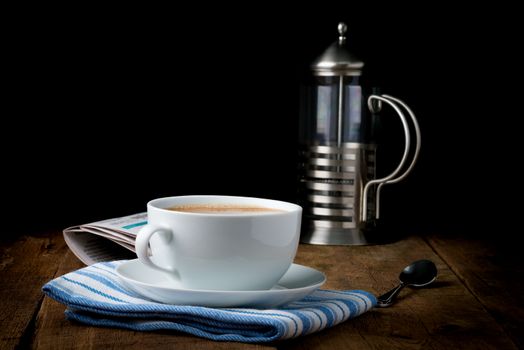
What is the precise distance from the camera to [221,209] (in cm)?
98

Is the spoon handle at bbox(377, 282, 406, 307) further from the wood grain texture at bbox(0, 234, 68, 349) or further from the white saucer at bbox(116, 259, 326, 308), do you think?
the wood grain texture at bbox(0, 234, 68, 349)

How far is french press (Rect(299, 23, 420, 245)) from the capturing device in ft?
5.16

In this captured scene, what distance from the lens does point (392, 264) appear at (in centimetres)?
135

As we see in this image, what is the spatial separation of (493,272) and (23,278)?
2.49ft

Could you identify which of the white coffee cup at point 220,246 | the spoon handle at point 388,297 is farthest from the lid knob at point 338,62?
the white coffee cup at point 220,246

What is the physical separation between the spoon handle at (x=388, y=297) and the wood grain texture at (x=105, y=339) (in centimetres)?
27

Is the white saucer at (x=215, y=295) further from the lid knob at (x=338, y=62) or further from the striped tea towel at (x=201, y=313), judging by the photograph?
the lid knob at (x=338, y=62)

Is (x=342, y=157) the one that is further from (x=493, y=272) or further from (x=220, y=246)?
(x=220, y=246)

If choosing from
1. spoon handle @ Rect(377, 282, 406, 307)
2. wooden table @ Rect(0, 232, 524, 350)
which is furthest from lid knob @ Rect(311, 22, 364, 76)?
spoon handle @ Rect(377, 282, 406, 307)

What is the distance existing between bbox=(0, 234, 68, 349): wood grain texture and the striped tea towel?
61 mm

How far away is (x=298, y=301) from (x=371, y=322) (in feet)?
0.30

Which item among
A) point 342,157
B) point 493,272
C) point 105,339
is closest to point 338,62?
point 342,157

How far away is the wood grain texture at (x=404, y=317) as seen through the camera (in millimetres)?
873

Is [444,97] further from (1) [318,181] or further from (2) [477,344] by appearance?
(2) [477,344]
